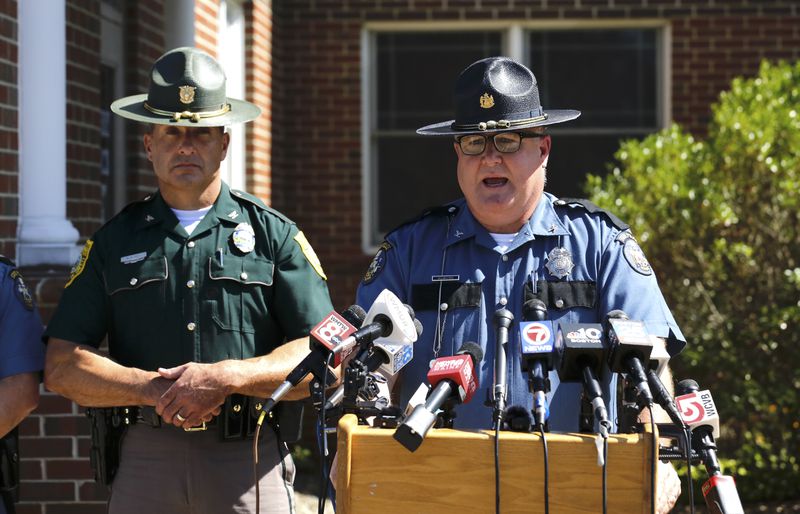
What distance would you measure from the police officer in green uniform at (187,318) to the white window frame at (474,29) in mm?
5745

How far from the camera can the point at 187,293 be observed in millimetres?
3914

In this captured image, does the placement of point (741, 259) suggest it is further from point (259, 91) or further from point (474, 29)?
point (259, 91)

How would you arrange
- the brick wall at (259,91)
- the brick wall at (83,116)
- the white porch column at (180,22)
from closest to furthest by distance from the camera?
the brick wall at (83,116)
the white porch column at (180,22)
the brick wall at (259,91)

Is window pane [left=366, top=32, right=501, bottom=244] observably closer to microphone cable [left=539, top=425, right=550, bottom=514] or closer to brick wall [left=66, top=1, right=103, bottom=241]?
brick wall [left=66, top=1, right=103, bottom=241]

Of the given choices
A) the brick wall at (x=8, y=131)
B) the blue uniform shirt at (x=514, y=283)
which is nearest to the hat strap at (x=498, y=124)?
the blue uniform shirt at (x=514, y=283)

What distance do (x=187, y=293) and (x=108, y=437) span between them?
0.54m

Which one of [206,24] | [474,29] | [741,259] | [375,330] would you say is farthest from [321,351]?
[474,29]

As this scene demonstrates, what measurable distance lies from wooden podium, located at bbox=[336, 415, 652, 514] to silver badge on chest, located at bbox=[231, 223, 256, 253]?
142 centimetres

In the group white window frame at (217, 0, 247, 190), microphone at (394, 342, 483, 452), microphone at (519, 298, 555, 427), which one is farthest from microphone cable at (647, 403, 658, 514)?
white window frame at (217, 0, 247, 190)

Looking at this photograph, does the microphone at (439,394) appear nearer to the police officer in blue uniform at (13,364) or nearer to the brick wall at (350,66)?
the police officer in blue uniform at (13,364)

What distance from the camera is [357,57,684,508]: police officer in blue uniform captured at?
3387 mm

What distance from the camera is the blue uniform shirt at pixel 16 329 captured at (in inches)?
146

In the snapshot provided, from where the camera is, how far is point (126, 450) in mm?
3906

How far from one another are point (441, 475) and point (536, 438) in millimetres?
228
